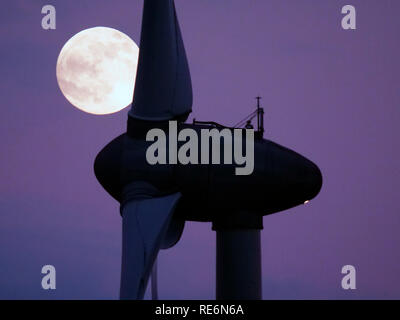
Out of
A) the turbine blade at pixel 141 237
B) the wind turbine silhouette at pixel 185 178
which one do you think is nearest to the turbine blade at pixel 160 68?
the wind turbine silhouette at pixel 185 178

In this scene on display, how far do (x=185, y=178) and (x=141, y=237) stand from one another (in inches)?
92.7

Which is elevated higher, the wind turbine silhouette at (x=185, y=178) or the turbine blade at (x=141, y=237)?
the wind turbine silhouette at (x=185, y=178)

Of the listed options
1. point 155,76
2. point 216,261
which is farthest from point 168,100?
point 216,261

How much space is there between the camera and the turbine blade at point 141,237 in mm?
27125

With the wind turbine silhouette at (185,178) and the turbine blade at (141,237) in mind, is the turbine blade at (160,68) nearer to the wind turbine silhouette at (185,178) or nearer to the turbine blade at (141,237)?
the wind turbine silhouette at (185,178)

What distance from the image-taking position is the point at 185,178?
1149 inches

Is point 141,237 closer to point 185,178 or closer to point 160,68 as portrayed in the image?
point 185,178

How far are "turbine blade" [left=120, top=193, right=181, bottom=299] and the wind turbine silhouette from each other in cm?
6

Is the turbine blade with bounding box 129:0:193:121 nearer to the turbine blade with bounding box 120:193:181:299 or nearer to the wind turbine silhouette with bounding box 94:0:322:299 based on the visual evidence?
the wind turbine silhouette with bounding box 94:0:322:299

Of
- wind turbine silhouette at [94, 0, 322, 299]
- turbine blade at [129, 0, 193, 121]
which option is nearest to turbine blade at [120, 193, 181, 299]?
wind turbine silhouette at [94, 0, 322, 299]

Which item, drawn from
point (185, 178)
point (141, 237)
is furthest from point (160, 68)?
point (141, 237)

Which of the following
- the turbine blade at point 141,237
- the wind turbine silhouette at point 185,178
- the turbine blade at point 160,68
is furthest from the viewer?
the turbine blade at point 160,68

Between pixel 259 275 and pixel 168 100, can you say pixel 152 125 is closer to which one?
pixel 168 100

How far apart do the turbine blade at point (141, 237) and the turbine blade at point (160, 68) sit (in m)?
2.82
